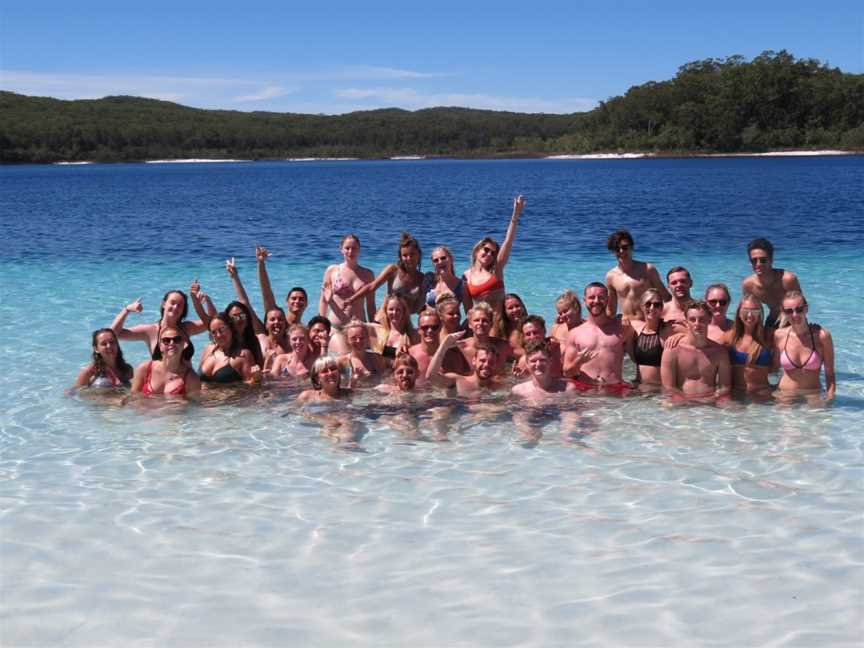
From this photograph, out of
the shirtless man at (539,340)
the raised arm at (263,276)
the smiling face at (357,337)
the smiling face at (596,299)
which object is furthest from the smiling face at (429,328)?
the raised arm at (263,276)

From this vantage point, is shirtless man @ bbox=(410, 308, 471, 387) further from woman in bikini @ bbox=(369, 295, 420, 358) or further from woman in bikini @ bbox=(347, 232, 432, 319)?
woman in bikini @ bbox=(347, 232, 432, 319)

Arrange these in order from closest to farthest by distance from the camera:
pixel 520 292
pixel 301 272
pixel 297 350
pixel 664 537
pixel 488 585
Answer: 1. pixel 488 585
2. pixel 664 537
3. pixel 297 350
4. pixel 520 292
5. pixel 301 272

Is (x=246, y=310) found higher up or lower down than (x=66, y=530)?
higher up

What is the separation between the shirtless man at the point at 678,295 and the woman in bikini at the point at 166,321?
3.70 metres

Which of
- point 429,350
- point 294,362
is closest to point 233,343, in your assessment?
point 294,362

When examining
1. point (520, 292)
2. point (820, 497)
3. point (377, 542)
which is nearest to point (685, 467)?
point (820, 497)

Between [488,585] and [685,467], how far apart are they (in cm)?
185

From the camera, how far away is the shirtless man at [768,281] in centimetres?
711

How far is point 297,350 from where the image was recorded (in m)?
7.07

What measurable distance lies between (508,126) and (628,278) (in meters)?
151

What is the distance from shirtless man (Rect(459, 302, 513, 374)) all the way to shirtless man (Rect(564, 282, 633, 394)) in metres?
0.54

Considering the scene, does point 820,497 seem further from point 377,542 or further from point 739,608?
point 377,542

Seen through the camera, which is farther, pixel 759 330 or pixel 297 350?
pixel 297 350

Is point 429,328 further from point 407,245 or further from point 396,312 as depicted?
point 407,245
